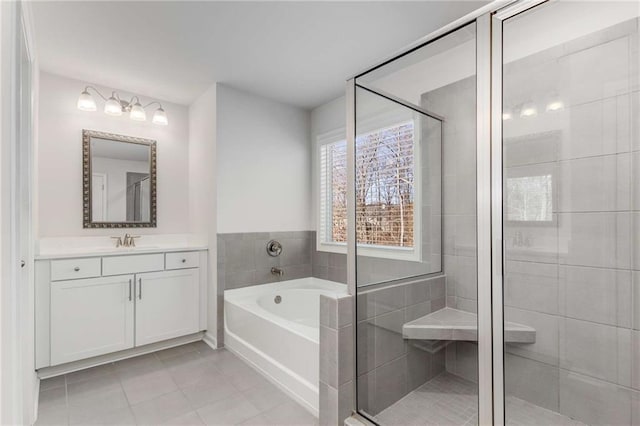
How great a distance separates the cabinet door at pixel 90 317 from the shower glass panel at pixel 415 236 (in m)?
2.11

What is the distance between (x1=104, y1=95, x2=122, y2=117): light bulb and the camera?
2971 millimetres

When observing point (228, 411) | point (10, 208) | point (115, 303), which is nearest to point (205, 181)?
point (115, 303)

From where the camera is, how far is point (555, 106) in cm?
143

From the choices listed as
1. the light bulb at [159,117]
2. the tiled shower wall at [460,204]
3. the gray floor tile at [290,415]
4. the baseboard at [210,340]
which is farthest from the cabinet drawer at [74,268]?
the tiled shower wall at [460,204]

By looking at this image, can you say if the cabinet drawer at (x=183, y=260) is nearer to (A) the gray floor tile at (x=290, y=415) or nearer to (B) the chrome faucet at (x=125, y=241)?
(B) the chrome faucet at (x=125, y=241)

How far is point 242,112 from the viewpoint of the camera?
328 cm

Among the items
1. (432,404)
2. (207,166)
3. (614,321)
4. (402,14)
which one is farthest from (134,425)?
(402,14)

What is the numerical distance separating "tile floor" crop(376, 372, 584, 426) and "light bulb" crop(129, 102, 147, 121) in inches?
127

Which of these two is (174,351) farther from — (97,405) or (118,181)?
(118,181)

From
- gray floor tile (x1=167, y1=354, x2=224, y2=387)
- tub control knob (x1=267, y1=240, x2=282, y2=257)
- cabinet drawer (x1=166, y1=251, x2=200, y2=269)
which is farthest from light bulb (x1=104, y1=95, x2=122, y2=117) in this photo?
gray floor tile (x1=167, y1=354, x2=224, y2=387)

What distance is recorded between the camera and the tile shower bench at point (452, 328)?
4.43ft

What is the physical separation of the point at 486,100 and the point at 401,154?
2.09 ft

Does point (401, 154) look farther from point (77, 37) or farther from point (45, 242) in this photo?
point (45, 242)

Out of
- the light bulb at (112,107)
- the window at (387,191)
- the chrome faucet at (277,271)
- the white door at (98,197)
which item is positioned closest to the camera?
the window at (387,191)
